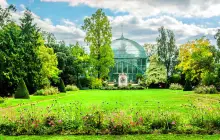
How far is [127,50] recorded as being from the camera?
6031cm

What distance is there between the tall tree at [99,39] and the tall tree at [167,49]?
13.2m

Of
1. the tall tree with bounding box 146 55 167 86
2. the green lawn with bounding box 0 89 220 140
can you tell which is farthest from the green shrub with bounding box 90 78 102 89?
the green lawn with bounding box 0 89 220 140

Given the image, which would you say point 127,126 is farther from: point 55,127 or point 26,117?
point 26,117

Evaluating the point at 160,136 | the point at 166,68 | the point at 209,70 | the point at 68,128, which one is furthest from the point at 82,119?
the point at 166,68

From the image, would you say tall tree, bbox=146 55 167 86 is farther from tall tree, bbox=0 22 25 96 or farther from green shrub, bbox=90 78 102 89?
tall tree, bbox=0 22 25 96

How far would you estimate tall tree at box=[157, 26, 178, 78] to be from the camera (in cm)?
5088

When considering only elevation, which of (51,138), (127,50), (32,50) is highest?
(127,50)

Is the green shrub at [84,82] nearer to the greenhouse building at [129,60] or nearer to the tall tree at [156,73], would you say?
the tall tree at [156,73]

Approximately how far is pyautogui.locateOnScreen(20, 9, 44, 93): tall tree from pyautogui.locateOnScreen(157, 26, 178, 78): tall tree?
25.9m

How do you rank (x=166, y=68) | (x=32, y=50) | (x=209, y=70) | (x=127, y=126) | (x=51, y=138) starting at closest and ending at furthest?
(x=51, y=138) < (x=127, y=126) < (x=209, y=70) < (x=32, y=50) < (x=166, y=68)

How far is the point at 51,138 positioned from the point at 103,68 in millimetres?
34659

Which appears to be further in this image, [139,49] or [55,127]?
[139,49]

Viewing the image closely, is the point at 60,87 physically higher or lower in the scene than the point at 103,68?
lower

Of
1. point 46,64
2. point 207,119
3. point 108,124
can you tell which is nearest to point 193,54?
point 46,64
